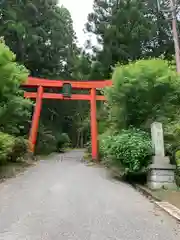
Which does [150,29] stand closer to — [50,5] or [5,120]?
[50,5]

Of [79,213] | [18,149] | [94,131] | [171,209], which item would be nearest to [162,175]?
[171,209]

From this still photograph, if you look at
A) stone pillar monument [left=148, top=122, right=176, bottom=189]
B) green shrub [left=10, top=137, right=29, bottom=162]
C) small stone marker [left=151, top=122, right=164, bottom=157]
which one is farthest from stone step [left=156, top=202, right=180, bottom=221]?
green shrub [left=10, top=137, right=29, bottom=162]

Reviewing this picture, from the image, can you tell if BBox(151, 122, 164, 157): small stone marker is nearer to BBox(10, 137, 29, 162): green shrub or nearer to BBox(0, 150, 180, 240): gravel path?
BBox(0, 150, 180, 240): gravel path

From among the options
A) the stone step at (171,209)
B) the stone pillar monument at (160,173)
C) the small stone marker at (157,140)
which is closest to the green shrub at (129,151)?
the small stone marker at (157,140)

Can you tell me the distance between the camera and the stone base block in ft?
28.6

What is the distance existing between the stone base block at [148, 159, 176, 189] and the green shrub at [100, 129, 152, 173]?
0.57 meters

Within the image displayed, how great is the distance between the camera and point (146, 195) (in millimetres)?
8172

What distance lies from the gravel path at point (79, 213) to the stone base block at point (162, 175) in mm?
698

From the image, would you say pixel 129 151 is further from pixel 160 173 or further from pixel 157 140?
pixel 160 173

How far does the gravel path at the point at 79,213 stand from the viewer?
15.8 ft

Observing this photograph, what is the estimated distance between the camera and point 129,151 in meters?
9.51

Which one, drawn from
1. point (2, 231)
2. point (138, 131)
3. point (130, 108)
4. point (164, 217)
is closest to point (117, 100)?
point (130, 108)

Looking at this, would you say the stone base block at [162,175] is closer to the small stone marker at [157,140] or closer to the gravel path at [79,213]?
the small stone marker at [157,140]

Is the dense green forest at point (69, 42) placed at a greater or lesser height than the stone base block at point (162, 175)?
greater
